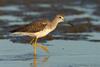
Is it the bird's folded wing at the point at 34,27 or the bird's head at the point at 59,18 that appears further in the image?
the bird's head at the point at 59,18

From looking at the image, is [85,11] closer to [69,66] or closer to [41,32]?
[41,32]

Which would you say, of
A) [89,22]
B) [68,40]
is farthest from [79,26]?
[68,40]

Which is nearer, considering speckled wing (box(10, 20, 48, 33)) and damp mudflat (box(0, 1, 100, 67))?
damp mudflat (box(0, 1, 100, 67))

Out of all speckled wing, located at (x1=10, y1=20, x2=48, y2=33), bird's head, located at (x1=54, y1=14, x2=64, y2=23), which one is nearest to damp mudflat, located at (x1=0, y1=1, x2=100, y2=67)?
speckled wing, located at (x1=10, y1=20, x2=48, y2=33)

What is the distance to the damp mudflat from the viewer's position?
47.5ft

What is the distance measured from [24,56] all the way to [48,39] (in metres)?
2.91

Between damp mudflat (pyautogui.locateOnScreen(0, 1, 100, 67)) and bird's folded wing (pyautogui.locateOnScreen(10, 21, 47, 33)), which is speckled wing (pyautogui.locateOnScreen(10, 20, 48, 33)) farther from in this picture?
damp mudflat (pyautogui.locateOnScreen(0, 1, 100, 67))

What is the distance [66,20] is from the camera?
70.0 feet

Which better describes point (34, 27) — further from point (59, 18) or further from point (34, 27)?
point (59, 18)

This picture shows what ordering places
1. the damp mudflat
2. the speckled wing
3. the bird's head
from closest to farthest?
the damp mudflat, the speckled wing, the bird's head

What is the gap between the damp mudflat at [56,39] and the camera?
14484 mm

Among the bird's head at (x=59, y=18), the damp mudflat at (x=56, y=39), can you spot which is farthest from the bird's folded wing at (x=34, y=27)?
the damp mudflat at (x=56, y=39)

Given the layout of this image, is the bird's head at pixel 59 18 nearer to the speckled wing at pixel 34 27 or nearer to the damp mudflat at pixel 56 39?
the speckled wing at pixel 34 27

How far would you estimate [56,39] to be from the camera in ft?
58.6
